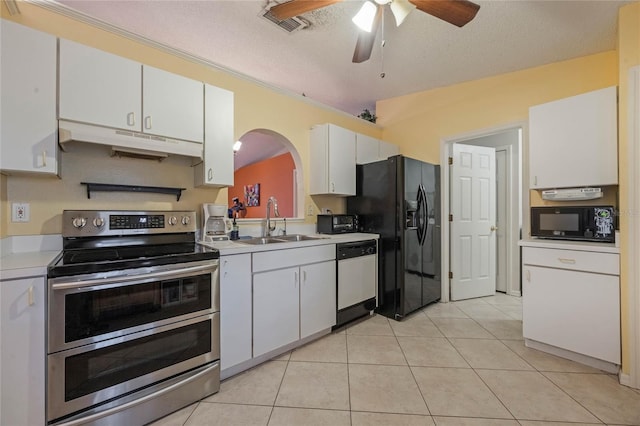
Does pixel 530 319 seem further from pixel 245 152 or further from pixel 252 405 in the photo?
pixel 245 152

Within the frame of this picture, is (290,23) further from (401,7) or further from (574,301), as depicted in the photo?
(574,301)

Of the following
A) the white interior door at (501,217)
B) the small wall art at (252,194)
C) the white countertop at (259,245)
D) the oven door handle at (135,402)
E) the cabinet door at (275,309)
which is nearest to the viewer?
the oven door handle at (135,402)

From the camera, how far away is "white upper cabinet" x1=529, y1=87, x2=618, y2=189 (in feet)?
6.50

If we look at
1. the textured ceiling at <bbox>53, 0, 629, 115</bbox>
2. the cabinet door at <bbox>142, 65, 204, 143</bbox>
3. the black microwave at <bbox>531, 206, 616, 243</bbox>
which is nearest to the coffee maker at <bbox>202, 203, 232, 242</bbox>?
the cabinet door at <bbox>142, 65, 204, 143</bbox>

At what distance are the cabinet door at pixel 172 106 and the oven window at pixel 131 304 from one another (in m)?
1.03

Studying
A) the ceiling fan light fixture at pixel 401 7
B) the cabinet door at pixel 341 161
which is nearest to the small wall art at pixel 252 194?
the cabinet door at pixel 341 161

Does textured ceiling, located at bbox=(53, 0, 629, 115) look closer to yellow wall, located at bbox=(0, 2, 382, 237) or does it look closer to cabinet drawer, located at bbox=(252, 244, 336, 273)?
yellow wall, located at bbox=(0, 2, 382, 237)

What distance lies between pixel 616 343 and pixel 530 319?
0.48 m

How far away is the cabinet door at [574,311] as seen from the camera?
1854 millimetres

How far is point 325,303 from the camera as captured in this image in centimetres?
243

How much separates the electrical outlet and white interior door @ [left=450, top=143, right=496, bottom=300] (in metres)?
3.95

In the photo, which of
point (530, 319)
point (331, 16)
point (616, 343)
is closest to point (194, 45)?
point (331, 16)

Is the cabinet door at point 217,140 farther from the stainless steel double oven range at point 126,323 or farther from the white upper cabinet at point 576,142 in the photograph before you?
the white upper cabinet at point 576,142

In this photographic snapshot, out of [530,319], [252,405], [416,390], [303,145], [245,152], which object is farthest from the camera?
[245,152]
